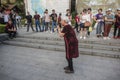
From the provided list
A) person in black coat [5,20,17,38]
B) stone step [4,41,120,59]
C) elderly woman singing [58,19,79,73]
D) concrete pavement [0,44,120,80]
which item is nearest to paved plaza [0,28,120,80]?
concrete pavement [0,44,120,80]

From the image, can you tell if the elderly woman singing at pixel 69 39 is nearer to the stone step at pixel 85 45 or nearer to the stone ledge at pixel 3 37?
the stone step at pixel 85 45

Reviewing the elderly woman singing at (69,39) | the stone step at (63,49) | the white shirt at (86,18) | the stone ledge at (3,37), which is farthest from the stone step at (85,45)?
the elderly woman singing at (69,39)

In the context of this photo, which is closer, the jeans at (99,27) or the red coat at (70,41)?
the red coat at (70,41)

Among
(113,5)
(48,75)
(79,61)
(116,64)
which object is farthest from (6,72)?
(113,5)

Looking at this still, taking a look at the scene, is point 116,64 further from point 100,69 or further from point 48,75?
point 48,75


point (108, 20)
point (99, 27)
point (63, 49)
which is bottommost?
point (63, 49)

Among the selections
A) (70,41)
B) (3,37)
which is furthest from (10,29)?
(70,41)

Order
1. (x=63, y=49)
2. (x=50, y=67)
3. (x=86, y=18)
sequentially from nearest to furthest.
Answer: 1. (x=50, y=67)
2. (x=63, y=49)
3. (x=86, y=18)

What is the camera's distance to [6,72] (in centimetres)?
596

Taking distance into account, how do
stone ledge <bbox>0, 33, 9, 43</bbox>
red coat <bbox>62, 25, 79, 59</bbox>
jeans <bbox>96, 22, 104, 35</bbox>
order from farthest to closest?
stone ledge <bbox>0, 33, 9, 43</bbox> < jeans <bbox>96, 22, 104, 35</bbox> < red coat <bbox>62, 25, 79, 59</bbox>

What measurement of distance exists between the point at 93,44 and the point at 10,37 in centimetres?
595

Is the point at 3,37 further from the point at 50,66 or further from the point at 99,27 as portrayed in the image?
the point at 99,27

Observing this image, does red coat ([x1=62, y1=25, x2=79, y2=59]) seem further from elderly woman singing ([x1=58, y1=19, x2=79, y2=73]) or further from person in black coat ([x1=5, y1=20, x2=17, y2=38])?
person in black coat ([x1=5, y1=20, x2=17, y2=38])

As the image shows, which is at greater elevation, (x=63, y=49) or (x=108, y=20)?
(x=108, y=20)
